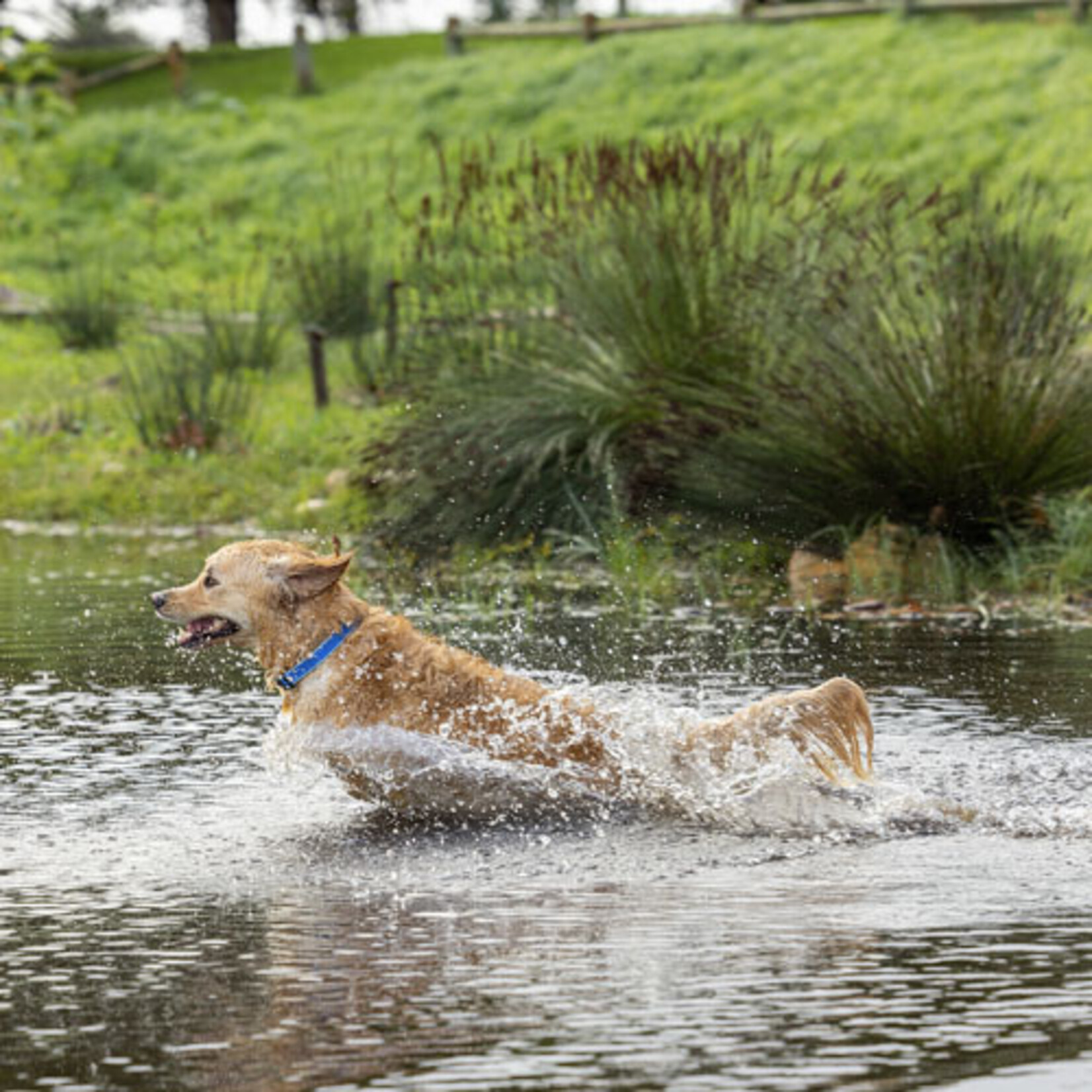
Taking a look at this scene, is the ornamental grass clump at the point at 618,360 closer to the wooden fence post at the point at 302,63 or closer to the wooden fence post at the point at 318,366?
the wooden fence post at the point at 318,366

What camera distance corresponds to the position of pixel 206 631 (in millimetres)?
8289

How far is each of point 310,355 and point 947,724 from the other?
12973 millimetres

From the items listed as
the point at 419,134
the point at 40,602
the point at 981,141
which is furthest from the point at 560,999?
the point at 419,134

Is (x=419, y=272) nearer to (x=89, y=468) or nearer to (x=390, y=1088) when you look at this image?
(x=89, y=468)

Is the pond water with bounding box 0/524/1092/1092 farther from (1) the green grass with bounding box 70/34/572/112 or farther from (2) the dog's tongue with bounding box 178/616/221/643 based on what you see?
(1) the green grass with bounding box 70/34/572/112

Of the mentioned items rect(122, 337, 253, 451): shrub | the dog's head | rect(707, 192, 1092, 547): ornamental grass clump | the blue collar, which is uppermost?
the dog's head

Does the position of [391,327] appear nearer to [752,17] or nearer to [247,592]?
[247,592]

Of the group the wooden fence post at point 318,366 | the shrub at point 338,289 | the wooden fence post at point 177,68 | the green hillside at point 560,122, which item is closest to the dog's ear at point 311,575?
the wooden fence post at point 318,366

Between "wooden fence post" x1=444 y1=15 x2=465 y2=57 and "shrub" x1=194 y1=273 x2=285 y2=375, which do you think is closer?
"shrub" x1=194 y1=273 x2=285 y2=375

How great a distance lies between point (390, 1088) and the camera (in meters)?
A: 4.63

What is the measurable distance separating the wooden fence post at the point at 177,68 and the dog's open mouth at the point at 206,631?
41.6 m

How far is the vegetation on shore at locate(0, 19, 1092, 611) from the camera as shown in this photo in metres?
13.3

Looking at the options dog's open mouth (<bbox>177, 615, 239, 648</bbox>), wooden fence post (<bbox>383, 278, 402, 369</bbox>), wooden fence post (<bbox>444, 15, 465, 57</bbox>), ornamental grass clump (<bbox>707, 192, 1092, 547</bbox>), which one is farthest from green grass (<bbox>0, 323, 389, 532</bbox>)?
wooden fence post (<bbox>444, 15, 465, 57</bbox>)

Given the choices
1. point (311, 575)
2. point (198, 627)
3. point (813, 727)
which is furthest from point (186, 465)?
point (813, 727)
